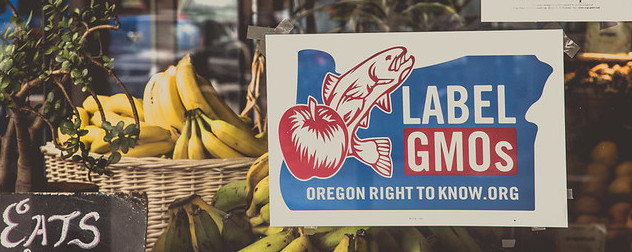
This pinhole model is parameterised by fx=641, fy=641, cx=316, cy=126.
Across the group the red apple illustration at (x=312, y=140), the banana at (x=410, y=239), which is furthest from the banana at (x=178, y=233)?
the banana at (x=410, y=239)

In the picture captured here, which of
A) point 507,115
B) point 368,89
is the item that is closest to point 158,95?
point 368,89

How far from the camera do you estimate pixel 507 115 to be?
5.87ft

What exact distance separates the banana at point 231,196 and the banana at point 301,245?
0.18 meters

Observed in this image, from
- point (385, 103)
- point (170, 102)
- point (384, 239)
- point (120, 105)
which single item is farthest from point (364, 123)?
point (120, 105)

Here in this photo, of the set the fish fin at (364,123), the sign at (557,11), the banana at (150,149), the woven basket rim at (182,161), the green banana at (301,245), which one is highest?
the sign at (557,11)

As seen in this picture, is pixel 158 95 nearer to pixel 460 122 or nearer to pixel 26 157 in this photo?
pixel 26 157

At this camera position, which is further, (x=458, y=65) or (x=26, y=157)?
(x=26, y=157)

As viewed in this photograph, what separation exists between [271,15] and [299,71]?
18 centimetres

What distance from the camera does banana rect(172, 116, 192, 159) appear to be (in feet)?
6.22

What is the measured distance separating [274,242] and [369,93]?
0.52m

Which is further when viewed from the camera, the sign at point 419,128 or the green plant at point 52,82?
the green plant at point 52,82

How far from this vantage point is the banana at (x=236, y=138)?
1891 mm

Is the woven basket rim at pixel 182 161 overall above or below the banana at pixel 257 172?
Result: above

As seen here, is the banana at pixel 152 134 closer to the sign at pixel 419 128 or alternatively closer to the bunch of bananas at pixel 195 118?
the bunch of bananas at pixel 195 118
